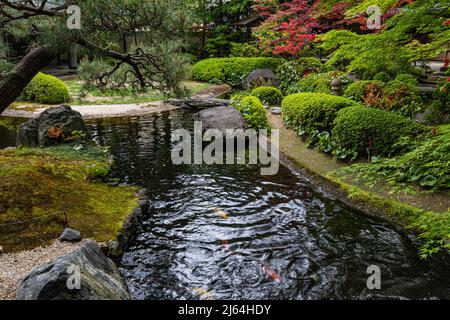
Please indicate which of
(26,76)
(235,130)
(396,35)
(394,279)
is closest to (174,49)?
(26,76)

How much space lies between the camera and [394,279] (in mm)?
5098

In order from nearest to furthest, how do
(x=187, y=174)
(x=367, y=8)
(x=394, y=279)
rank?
(x=394, y=279)
(x=367, y=8)
(x=187, y=174)

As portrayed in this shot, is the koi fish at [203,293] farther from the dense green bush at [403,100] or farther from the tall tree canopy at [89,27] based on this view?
the dense green bush at [403,100]

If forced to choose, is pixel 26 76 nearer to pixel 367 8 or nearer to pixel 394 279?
pixel 367 8

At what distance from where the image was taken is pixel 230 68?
2531cm

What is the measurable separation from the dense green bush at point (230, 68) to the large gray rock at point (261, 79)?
292 cm

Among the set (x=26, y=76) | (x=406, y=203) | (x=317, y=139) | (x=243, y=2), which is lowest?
(x=406, y=203)

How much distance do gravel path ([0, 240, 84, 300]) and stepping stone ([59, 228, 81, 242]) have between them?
8 centimetres

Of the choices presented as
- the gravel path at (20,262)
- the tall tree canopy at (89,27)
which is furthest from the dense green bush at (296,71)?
the gravel path at (20,262)

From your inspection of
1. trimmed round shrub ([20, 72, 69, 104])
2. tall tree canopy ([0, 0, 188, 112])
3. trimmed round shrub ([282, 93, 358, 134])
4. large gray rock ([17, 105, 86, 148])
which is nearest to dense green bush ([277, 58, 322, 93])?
trimmed round shrub ([282, 93, 358, 134])

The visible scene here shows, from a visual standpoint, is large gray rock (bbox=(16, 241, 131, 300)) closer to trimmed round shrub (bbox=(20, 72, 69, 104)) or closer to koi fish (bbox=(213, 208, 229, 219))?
koi fish (bbox=(213, 208, 229, 219))

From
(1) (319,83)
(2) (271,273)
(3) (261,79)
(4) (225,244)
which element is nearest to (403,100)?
(1) (319,83)

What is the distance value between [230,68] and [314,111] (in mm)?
15478
